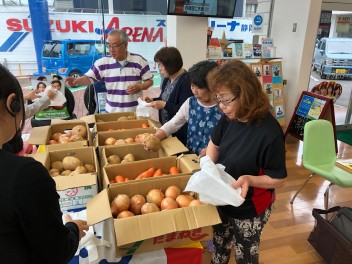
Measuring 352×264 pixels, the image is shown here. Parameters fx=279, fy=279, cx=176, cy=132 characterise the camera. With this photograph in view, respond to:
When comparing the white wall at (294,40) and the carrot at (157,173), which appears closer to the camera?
the carrot at (157,173)

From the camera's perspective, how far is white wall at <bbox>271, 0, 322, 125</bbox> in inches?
151

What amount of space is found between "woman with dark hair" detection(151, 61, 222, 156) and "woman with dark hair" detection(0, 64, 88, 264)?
3.38 ft

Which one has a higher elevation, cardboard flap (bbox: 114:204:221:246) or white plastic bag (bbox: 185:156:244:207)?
white plastic bag (bbox: 185:156:244:207)

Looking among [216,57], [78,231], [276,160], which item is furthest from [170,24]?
[78,231]

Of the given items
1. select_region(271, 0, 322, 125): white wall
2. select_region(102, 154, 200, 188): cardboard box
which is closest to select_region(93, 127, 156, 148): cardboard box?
select_region(102, 154, 200, 188): cardboard box

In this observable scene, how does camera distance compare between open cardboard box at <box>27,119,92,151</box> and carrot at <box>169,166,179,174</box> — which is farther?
open cardboard box at <box>27,119,92,151</box>

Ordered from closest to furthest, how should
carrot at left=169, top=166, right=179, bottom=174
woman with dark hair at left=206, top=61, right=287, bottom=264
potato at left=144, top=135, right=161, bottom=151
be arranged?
woman with dark hair at left=206, top=61, right=287, bottom=264 → carrot at left=169, top=166, right=179, bottom=174 → potato at left=144, top=135, right=161, bottom=151

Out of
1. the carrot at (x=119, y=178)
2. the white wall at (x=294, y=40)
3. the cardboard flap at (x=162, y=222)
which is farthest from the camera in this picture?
the white wall at (x=294, y=40)

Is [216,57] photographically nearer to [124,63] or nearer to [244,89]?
[124,63]

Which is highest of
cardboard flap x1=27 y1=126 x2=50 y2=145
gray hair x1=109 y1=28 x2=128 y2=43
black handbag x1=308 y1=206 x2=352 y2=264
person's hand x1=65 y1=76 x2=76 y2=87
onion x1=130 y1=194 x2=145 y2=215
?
gray hair x1=109 y1=28 x2=128 y2=43

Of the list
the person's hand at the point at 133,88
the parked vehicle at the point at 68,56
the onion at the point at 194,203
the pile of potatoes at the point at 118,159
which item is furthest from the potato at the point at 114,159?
the parked vehicle at the point at 68,56

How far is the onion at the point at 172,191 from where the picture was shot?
1.32m

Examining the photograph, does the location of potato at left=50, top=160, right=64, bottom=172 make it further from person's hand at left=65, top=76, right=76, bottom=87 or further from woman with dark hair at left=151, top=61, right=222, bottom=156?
person's hand at left=65, top=76, right=76, bottom=87

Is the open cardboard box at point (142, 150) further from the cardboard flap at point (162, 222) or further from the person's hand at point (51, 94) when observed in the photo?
the person's hand at point (51, 94)
